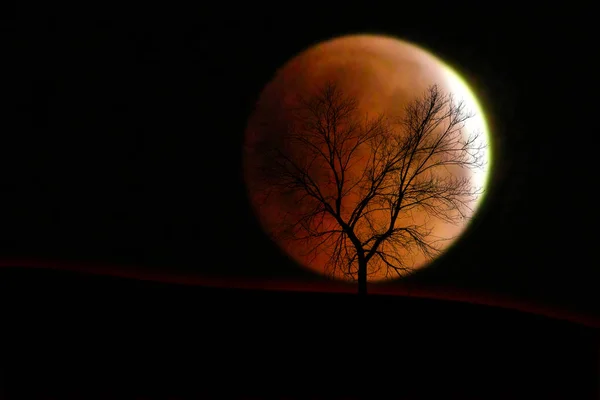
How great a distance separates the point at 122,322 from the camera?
590cm

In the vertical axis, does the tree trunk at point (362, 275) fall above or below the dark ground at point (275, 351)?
above

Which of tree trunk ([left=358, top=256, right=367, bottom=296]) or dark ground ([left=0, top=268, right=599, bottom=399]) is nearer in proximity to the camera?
dark ground ([left=0, top=268, right=599, bottom=399])

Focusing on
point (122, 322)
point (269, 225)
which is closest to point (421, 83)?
point (269, 225)

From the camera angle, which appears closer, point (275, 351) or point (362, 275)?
point (275, 351)

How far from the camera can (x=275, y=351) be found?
18.2 ft

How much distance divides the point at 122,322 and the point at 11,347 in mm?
1277

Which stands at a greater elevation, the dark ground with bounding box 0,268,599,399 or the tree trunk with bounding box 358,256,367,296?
the tree trunk with bounding box 358,256,367,296

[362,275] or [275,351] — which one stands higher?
[362,275]

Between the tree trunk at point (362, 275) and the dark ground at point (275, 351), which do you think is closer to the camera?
the dark ground at point (275, 351)

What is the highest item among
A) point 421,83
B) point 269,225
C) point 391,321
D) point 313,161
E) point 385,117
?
point 421,83

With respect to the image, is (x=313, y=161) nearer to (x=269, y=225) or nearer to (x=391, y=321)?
(x=269, y=225)

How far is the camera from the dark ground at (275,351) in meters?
5.14

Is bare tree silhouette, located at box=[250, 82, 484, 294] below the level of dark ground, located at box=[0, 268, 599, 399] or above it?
above

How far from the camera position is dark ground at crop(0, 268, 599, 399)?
203 inches
